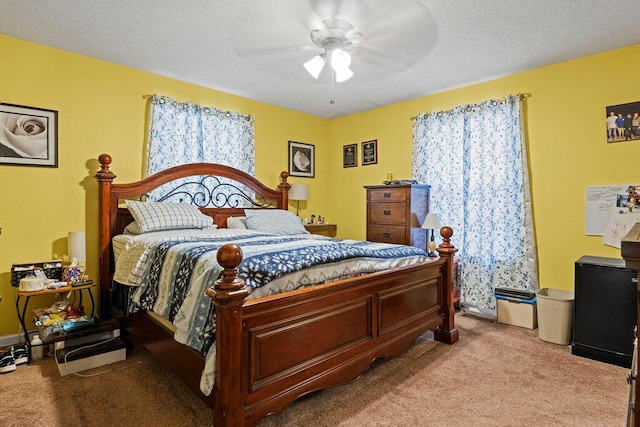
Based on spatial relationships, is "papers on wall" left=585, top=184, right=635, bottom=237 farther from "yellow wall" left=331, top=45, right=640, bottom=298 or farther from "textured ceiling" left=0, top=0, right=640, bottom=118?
"textured ceiling" left=0, top=0, right=640, bottom=118

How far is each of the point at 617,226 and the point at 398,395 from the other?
2.42m

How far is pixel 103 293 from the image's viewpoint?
322 centimetres

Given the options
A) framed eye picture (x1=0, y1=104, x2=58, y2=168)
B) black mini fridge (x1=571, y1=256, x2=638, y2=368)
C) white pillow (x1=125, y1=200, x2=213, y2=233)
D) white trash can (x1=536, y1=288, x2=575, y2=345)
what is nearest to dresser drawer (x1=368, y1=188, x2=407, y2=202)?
white trash can (x1=536, y1=288, x2=575, y2=345)

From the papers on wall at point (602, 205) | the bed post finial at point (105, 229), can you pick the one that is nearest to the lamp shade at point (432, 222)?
the papers on wall at point (602, 205)

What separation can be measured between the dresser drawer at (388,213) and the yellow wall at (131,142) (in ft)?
4.31

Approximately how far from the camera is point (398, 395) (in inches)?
83.2

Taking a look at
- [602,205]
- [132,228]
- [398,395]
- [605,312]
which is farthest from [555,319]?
[132,228]

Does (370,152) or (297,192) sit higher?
(370,152)

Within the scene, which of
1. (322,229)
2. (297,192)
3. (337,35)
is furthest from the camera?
(322,229)

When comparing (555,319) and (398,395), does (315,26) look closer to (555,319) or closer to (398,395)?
(398,395)

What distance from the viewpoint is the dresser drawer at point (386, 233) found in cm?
404

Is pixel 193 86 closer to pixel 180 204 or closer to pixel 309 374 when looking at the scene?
pixel 180 204

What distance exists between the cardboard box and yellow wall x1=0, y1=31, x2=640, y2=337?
0.98 feet

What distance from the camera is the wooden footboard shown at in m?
1.55
